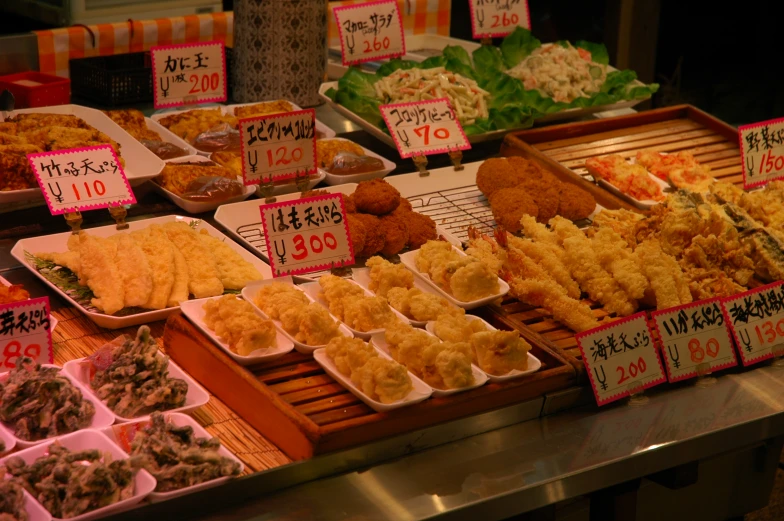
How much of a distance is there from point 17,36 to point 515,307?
276 centimetres

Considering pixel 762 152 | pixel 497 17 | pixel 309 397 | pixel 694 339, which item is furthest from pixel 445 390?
pixel 497 17

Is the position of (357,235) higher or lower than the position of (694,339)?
higher

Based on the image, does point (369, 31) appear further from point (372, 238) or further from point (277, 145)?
point (372, 238)

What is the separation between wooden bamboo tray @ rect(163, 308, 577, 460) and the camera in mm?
2246

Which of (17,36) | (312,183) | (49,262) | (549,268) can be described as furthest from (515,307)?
(17,36)

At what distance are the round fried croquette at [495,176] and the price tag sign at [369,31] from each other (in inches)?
42.2

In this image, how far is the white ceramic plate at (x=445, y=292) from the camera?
2.83m

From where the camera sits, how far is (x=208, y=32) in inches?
203

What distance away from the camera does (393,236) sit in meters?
3.22

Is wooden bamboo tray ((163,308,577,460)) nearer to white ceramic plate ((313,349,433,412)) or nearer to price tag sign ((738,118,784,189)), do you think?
white ceramic plate ((313,349,433,412))

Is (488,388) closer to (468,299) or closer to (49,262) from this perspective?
(468,299)

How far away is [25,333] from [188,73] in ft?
6.02

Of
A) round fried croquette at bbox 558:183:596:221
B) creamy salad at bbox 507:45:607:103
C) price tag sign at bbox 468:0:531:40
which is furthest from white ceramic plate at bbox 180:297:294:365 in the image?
price tag sign at bbox 468:0:531:40

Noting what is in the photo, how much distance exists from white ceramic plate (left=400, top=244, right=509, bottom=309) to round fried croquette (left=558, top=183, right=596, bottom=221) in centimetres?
62
